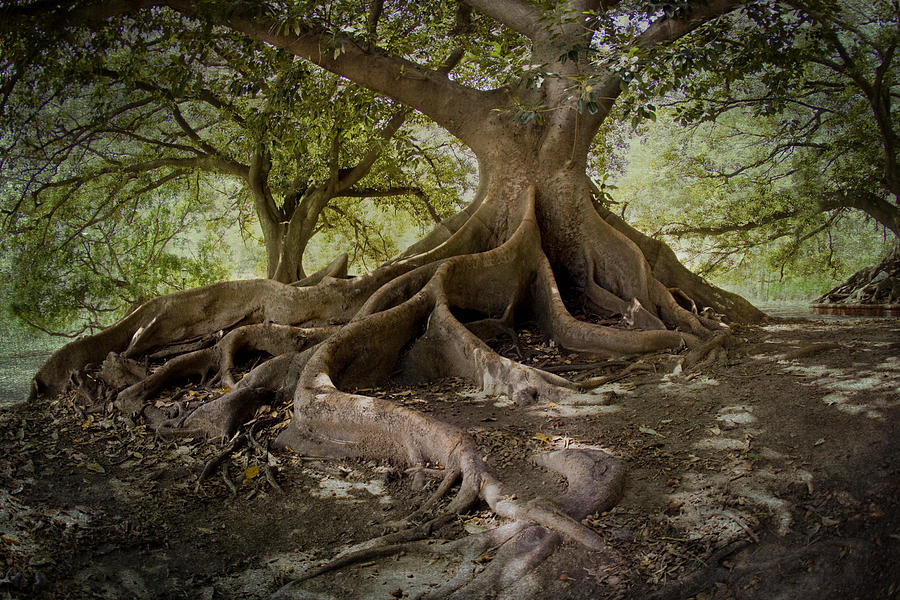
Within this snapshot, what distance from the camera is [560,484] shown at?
11.1ft

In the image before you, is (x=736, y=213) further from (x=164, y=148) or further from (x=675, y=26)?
(x=164, y=148)

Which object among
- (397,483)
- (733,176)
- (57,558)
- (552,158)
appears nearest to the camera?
(57,558)

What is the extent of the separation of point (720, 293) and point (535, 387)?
4472 millimetres

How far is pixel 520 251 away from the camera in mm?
7066

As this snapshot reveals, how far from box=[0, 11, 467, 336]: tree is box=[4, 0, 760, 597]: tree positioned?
76 centimetres

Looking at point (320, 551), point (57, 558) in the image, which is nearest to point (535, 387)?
point (320, 551)

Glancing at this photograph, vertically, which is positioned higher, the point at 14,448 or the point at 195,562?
the point at 14,448

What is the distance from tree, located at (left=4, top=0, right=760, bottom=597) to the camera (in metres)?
4.49

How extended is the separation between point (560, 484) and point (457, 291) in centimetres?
353

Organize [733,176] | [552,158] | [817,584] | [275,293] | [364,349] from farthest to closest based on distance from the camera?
[733,176] → [552,158] → [275,293] → [364,349] → [817,584]

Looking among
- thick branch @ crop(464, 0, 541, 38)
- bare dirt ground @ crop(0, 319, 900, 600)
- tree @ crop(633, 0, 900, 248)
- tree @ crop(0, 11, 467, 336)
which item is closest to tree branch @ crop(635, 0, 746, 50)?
thick branch @ crop(464, 0, 541, 38)

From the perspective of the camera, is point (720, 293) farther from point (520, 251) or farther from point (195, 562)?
point (195, 562)

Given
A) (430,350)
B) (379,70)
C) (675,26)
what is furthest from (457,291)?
(675,26)

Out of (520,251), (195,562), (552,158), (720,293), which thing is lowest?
(195,562)
